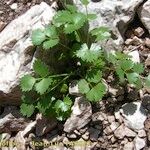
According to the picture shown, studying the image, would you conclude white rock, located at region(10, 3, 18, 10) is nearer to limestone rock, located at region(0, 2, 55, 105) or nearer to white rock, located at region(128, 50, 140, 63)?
limestone rock, located at region(0, 2, 55, 105)

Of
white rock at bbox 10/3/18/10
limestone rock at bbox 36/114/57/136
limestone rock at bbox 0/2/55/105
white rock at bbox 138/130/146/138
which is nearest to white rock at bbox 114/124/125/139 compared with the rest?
white rock at bbox 138/130/146/138

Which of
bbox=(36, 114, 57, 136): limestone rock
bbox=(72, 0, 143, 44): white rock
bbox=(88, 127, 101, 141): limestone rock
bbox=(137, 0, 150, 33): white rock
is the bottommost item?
bbox=(88, 127, 101, 141): limestone rock

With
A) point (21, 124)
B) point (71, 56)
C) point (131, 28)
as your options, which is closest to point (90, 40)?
point (71, 56)

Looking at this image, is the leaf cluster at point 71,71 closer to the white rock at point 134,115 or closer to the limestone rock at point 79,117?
the limestone rock at point 79,117

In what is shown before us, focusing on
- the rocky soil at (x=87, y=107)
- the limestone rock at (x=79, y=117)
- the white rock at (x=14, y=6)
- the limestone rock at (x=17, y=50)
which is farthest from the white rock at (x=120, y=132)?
the white rock at (x=14, y=6)

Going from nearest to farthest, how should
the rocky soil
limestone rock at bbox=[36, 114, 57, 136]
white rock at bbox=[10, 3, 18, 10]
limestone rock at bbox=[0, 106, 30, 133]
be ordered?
the rocky soil
limestone rock at bbox=[36, 114, 57, 136]
limestone rock at bbox=[0, 106, 30, 133]
white rock at bbox=[10, 3, 18, 10]

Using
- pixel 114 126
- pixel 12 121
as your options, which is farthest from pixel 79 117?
pixel 12 121

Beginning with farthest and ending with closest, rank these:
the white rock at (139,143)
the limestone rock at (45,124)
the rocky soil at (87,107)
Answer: the limestone rock at (45,124)
the rocky soil at (87,107)
the white rock at (139,143)
